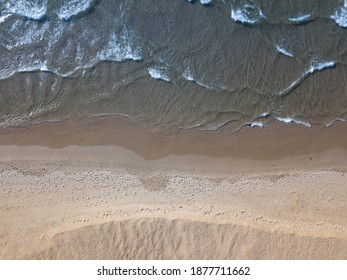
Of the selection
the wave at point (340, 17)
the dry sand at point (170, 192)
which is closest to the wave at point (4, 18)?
the dry sand at point (170, 192)

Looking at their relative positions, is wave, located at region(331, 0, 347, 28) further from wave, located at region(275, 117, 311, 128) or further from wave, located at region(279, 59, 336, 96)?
wave, located at region(275, 117, 311, 128)

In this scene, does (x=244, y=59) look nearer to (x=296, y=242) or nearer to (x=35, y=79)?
(x=296, y=242)

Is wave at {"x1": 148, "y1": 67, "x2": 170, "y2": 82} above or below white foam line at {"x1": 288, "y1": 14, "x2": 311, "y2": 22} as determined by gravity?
below

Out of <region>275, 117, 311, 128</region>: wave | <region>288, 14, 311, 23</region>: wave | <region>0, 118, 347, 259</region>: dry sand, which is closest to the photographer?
<region>0, 118, 347, 259</region>: dry sand

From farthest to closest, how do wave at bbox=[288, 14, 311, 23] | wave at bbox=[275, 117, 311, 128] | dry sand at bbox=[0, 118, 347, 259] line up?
wave at bbox=[275, 117, 311, 128]
wave at bbox=[288, 14, 311, 23]
dry sand at bbox=[0, 118, 347, 259]

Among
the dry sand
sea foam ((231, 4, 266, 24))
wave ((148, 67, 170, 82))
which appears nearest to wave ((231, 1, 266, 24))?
sea foam ((231, 4, 266, 24))

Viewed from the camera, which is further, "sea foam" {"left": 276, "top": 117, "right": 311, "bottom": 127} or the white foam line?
"sea foam" {"left": 276, "top": 117, "right": 311, "bottom": 127}

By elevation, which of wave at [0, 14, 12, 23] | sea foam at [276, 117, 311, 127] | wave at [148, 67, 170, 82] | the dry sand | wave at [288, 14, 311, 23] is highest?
wave at [288, 14, 311, 23]
